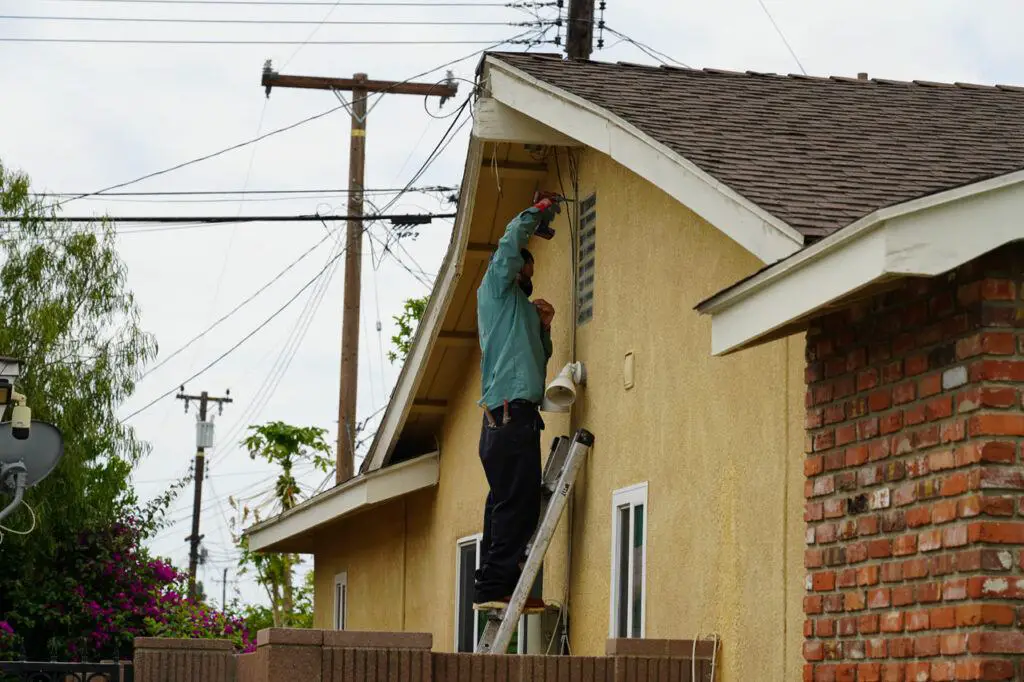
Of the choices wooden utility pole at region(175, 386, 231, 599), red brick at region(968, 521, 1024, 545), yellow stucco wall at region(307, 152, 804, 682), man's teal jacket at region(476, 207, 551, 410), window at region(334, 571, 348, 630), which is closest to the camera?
red brick at region(968, 521, 1024, 545)

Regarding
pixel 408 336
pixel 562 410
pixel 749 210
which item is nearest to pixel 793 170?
pixel 749 210

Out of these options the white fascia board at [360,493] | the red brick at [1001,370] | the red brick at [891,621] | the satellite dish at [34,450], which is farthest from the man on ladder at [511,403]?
the red brick at [1001,370]

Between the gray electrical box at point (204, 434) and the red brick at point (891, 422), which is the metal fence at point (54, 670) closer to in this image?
the red brick at point (891, 422)

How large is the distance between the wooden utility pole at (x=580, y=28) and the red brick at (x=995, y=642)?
42.1 ft

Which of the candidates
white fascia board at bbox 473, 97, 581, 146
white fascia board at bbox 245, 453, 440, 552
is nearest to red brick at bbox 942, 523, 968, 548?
white fascia board at bbox 473, 97, 581, 146

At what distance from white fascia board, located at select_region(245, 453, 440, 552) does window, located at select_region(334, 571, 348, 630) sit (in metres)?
0.75

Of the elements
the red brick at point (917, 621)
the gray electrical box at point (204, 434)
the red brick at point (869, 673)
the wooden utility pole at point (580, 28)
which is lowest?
the red brick at point (869, 673)

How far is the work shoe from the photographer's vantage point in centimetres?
1033

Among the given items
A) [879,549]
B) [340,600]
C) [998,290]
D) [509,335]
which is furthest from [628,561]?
[340,600]

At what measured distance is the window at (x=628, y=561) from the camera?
9836mm

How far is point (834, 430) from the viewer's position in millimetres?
7254

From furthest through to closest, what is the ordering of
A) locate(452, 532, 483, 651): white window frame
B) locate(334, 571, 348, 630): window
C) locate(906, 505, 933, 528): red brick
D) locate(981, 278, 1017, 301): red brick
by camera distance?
locate(334, 571, 348, 630): window
locate(452, 532, 483, 651): white window frame
locate(906, 505, 933, 528): red brick
locate(981, 278, 1017, 301): red brick

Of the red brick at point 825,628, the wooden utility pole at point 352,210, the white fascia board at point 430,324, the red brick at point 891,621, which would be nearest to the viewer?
the red brick at point 891,621

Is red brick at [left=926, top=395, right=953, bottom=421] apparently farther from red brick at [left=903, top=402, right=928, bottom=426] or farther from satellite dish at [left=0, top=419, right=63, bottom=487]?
satellite dish at [left=0, top=419, right=63, bottom=487]
